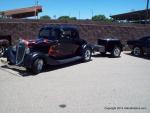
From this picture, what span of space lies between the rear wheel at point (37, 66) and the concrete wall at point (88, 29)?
6170 mm

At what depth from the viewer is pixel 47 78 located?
29.5 feet

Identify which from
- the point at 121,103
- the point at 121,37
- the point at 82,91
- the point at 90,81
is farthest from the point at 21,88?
the point at 121,37

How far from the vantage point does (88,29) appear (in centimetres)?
1783

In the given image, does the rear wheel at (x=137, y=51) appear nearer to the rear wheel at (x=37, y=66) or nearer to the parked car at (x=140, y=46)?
the parked car at (x=140, y=46)

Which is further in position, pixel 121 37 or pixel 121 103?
pixel 121 37

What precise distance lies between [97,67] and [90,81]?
2.88 metres

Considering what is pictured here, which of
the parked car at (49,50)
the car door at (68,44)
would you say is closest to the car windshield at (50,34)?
the parked car at (49,50)

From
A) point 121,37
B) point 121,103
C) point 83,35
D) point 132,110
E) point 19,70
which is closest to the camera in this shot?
point 132,110

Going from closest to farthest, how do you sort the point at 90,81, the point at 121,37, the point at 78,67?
the point at 90,81 → the point at 78,67 → the point at 121,37

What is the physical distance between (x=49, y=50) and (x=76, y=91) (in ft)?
11.7

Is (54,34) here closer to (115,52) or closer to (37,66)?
(37,66)

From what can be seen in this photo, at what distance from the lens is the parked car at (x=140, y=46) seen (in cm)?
1550

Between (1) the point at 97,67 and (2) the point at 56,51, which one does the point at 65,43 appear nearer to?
(2) the point at 56,51

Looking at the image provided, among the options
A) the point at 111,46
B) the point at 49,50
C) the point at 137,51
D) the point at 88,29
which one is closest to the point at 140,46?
the point at 137,51
